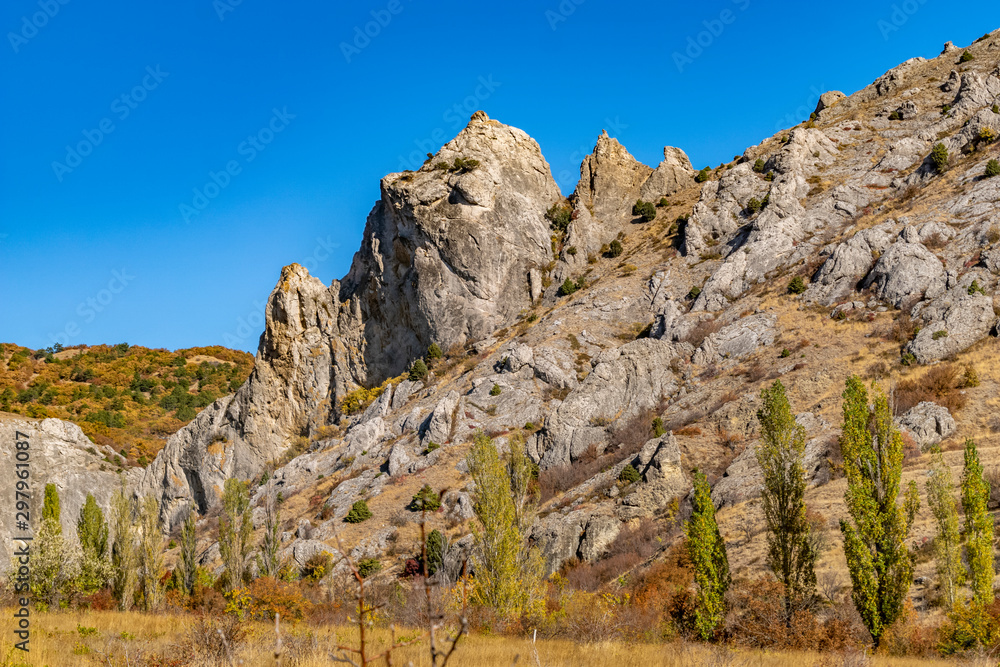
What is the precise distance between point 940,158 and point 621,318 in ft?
106

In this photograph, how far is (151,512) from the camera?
38.5 meters

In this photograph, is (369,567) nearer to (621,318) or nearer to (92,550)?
(92,550)

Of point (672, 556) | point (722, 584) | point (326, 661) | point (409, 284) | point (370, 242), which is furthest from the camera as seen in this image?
point (370, 242)

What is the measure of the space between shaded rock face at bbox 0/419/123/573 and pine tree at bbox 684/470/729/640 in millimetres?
49215

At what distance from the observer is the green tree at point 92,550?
108 feet

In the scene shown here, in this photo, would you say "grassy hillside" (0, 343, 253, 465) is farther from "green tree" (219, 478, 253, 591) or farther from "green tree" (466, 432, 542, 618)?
"green tree" (466, 432, 542, 618)

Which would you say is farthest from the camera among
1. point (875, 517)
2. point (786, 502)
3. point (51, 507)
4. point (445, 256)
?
point (445, 256)

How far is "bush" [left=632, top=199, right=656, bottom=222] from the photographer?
251 ft

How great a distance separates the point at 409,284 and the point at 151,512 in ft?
120

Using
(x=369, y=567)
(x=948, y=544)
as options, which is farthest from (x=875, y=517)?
(x=369, y=567)

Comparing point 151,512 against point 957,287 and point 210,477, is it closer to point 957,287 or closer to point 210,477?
point 210,477

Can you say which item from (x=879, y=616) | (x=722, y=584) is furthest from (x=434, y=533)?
(x=879, y=616)

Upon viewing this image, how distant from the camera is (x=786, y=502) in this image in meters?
21.6

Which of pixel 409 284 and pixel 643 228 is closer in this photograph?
pixel 409 284
